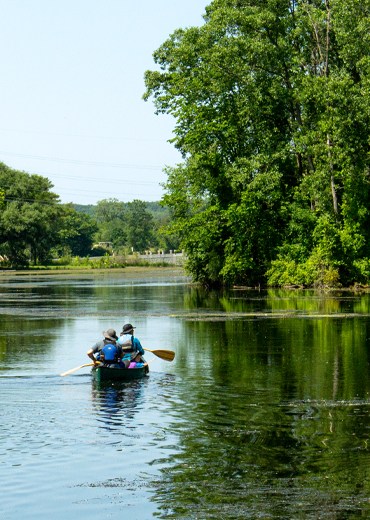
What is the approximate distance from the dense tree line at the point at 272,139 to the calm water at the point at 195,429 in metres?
28.4

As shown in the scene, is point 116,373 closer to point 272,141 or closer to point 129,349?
point 129,349

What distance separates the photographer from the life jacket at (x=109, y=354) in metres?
25.0

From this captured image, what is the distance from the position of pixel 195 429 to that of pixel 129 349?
8.19 meters

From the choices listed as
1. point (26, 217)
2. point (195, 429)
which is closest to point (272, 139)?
point (195, 429)

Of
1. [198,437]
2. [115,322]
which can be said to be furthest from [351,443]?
[115,322]

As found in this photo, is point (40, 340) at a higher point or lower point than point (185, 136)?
lower

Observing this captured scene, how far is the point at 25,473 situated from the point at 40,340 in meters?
20.8

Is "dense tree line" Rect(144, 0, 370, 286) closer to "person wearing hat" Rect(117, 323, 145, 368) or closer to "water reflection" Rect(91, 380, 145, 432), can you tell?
"person wearing hat" Rect(117, 323, 145, 368)

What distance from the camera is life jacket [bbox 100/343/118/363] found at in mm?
25016

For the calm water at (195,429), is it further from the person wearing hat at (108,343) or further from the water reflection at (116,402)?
the person wearing hat at (108,343)

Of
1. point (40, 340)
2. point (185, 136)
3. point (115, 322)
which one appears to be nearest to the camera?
point (40, 340)

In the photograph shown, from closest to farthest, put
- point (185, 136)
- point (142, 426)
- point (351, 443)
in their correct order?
point (351, 443) < point (142, 426) < point (185, 136)

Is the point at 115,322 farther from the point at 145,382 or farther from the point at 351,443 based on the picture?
the point at 351,443

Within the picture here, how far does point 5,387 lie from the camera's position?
76.9ft
